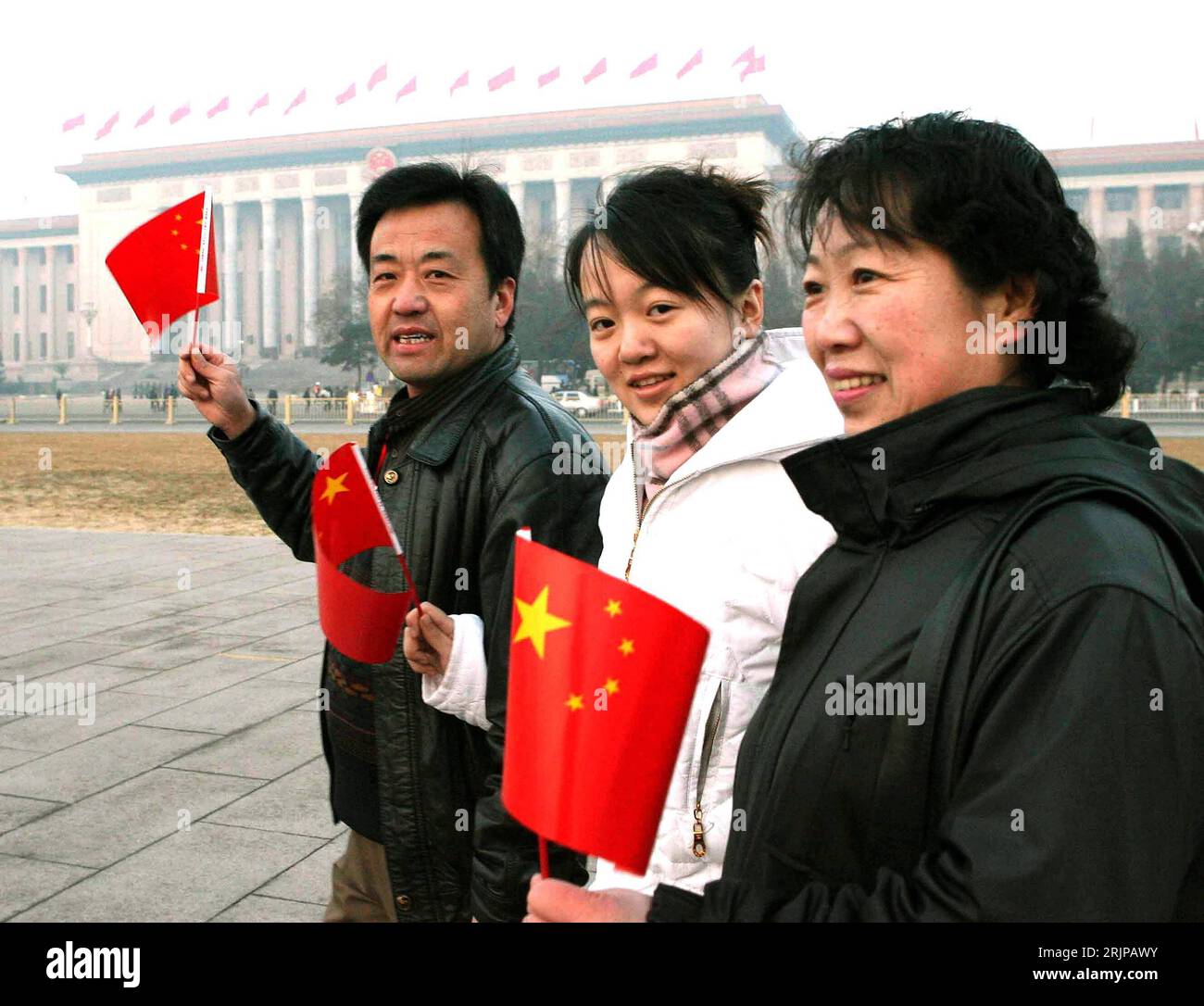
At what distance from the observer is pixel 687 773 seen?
1.58 m

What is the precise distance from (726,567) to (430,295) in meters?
0.90

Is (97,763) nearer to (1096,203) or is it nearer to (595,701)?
(595,701)

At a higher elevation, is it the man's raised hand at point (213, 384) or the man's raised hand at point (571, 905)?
the man's raised hand at point (213, 384)

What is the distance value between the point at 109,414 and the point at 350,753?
35.9 m

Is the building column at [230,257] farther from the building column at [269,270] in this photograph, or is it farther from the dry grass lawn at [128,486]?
the dry grass lawn at [128,486]

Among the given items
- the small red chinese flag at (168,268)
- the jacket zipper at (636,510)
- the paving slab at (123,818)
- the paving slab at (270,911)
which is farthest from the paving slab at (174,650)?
the jacket zipper at (636,510)

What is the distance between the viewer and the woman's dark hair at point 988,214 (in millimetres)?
1230

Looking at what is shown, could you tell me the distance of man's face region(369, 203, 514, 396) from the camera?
2.23 m

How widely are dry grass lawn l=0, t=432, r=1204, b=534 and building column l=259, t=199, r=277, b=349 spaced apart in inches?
2140

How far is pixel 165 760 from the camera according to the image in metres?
4.41

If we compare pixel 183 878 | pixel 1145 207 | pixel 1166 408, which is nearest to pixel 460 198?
pixel 183 878

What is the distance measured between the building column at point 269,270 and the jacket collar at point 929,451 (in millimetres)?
76888

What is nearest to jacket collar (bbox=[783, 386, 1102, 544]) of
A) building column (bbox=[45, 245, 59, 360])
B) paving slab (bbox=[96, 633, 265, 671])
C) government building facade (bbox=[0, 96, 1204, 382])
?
paving slab (bbox=[96, 633, 265, 671])
